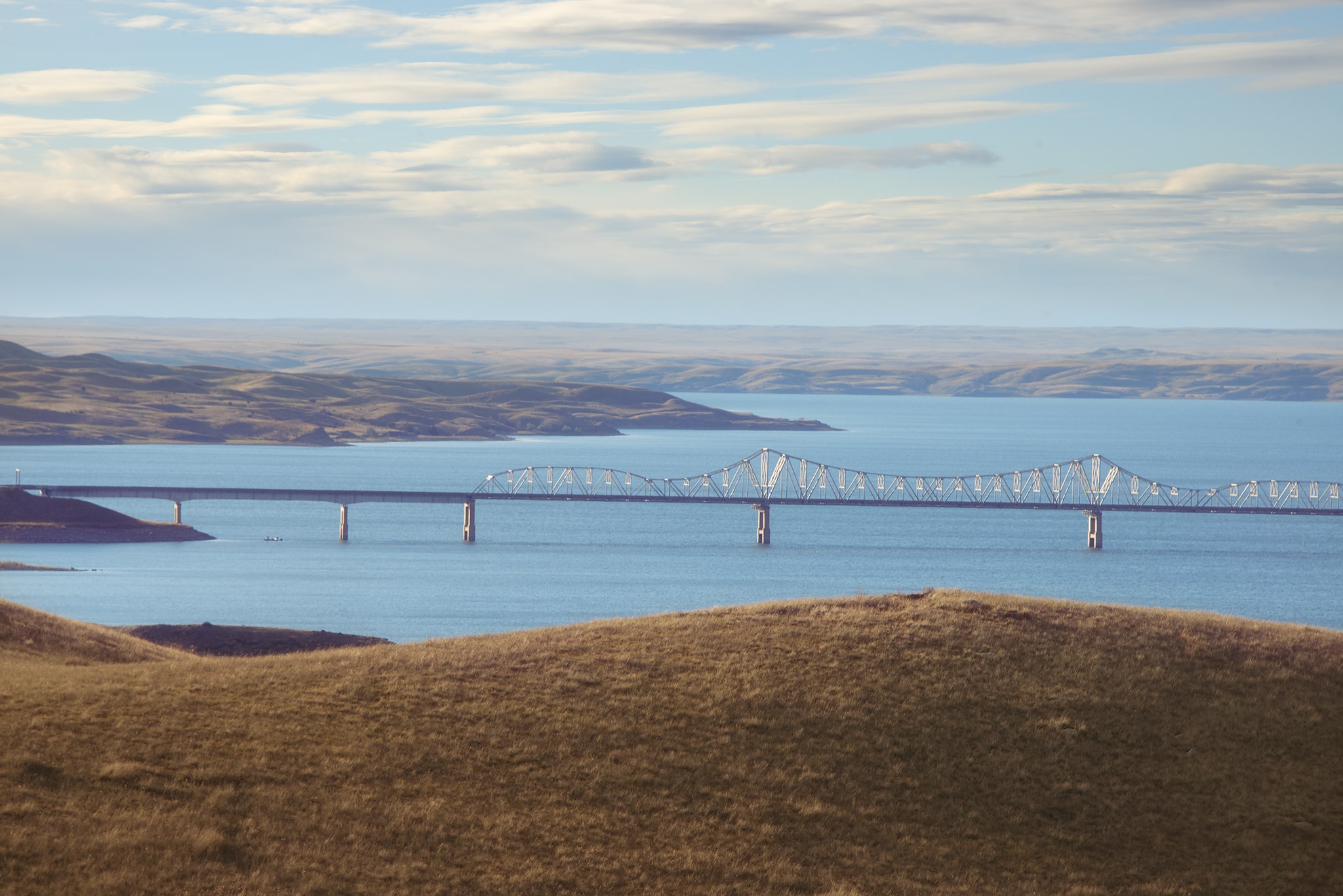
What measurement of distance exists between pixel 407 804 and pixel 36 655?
16576mm

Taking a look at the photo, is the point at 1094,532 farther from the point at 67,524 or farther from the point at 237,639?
the point at 237,639

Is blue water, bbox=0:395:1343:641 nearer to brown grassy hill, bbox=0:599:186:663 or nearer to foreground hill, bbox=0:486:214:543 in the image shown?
foreground hill, bbox=0:486:214:543

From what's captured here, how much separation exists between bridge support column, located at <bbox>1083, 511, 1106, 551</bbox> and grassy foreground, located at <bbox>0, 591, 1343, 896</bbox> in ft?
450

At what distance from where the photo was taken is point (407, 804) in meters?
27.2

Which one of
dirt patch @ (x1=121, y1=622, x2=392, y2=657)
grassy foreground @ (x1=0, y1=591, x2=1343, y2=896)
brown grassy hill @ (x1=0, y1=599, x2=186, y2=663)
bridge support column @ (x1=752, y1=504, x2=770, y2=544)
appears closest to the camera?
grassy foreground @ (x1=0, y1=591, x2=1343, y2=896)

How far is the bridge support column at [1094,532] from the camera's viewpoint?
6850 inches

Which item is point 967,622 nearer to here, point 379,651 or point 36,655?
point 379,651

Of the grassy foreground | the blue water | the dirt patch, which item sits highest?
the grassy foreground

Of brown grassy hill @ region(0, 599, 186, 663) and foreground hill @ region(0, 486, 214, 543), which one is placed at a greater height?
brown grassy hill @ region(0, 599, 186, 663)

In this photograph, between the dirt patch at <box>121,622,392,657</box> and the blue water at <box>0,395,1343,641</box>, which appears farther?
the blue water at <box>0,395,1343,641</box>

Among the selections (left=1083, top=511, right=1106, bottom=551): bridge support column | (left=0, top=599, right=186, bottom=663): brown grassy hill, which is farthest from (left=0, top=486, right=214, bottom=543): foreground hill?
(left=0, top=599, right=186, bottom=663): brown grassy hill

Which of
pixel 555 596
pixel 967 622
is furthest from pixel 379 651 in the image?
pixel 555 596

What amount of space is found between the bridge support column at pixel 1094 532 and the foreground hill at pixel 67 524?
105113mm

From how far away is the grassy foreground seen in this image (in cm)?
2528
